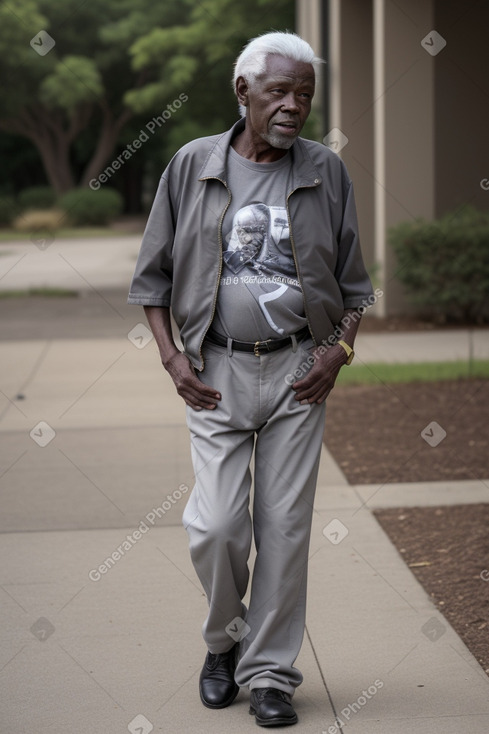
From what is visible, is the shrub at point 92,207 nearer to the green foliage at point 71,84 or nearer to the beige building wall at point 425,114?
the green foliage at point 71,84

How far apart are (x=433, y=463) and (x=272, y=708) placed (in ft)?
12.0

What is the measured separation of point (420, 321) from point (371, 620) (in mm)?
9541

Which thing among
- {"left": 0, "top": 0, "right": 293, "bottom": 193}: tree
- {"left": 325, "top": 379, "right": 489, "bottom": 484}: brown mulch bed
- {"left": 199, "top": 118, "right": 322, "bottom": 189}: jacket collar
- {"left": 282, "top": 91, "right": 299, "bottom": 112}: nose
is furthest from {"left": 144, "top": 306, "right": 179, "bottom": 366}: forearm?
{"left": 0, "top": 0, "right": 293, "bottom": 193}: tree

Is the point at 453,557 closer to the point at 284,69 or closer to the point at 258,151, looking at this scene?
the point at 258,151

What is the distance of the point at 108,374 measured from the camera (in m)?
10.8

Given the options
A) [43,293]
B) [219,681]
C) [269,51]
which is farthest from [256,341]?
[43,293]

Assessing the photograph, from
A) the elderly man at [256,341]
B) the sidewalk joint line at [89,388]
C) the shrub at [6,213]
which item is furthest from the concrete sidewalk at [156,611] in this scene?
the shrub at [6,213]

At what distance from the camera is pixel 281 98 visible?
11.5 feet

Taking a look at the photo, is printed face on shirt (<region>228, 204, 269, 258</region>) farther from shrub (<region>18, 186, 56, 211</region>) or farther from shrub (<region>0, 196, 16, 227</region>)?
shrub (<region>18, 186, 56, 211</region>)

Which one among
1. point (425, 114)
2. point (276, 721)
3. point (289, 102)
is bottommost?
point (425, 114)

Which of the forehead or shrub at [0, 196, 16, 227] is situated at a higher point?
the forehead

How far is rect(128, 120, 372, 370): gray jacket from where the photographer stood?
3623mm

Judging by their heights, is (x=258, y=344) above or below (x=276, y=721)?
above

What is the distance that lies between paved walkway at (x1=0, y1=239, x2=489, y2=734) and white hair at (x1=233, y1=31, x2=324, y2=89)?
2.05 m
